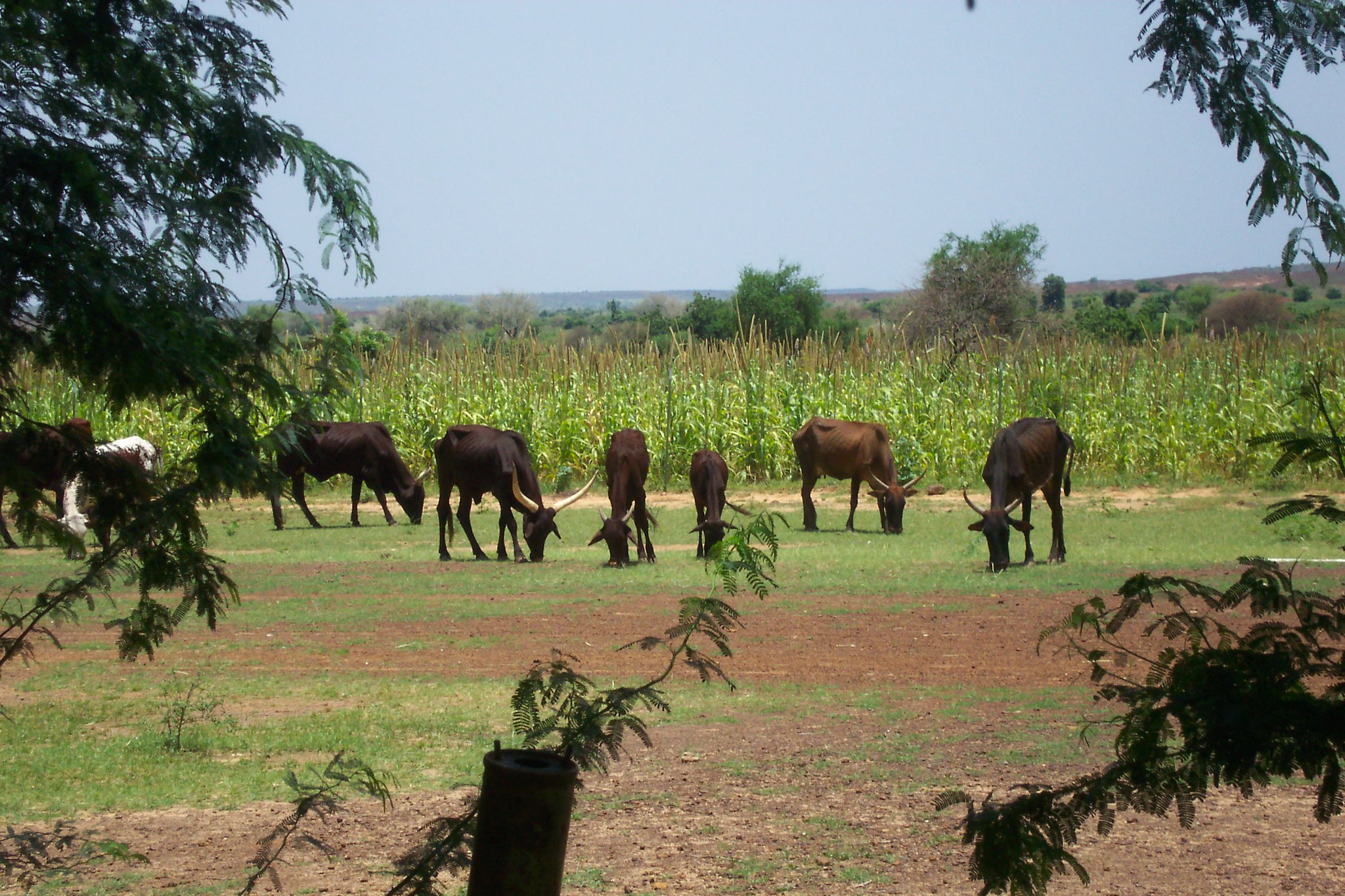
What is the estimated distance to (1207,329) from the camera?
2694 cm

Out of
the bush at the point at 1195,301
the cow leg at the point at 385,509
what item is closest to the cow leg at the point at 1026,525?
the cow leg at the point at 385,509

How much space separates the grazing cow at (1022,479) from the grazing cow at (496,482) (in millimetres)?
4942

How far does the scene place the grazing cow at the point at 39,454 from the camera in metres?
4.01

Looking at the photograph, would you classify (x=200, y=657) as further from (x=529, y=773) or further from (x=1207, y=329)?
(x=1207, y=329)

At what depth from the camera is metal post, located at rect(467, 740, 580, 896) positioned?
3.29 meters

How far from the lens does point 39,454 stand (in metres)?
4.39

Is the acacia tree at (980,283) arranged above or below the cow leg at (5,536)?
above

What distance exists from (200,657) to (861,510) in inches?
533

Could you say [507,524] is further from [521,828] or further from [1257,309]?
[1257,309]

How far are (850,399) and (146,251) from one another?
21301 mm

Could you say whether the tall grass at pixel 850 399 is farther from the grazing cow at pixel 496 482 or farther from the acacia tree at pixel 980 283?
the acacia tree at pixel 980 283

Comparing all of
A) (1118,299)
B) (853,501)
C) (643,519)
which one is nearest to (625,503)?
(643,519)

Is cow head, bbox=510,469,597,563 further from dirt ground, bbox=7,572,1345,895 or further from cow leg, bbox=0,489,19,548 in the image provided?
cow leg, bbox=0,489,19,548

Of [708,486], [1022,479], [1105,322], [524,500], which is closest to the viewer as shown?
[1022,479]
